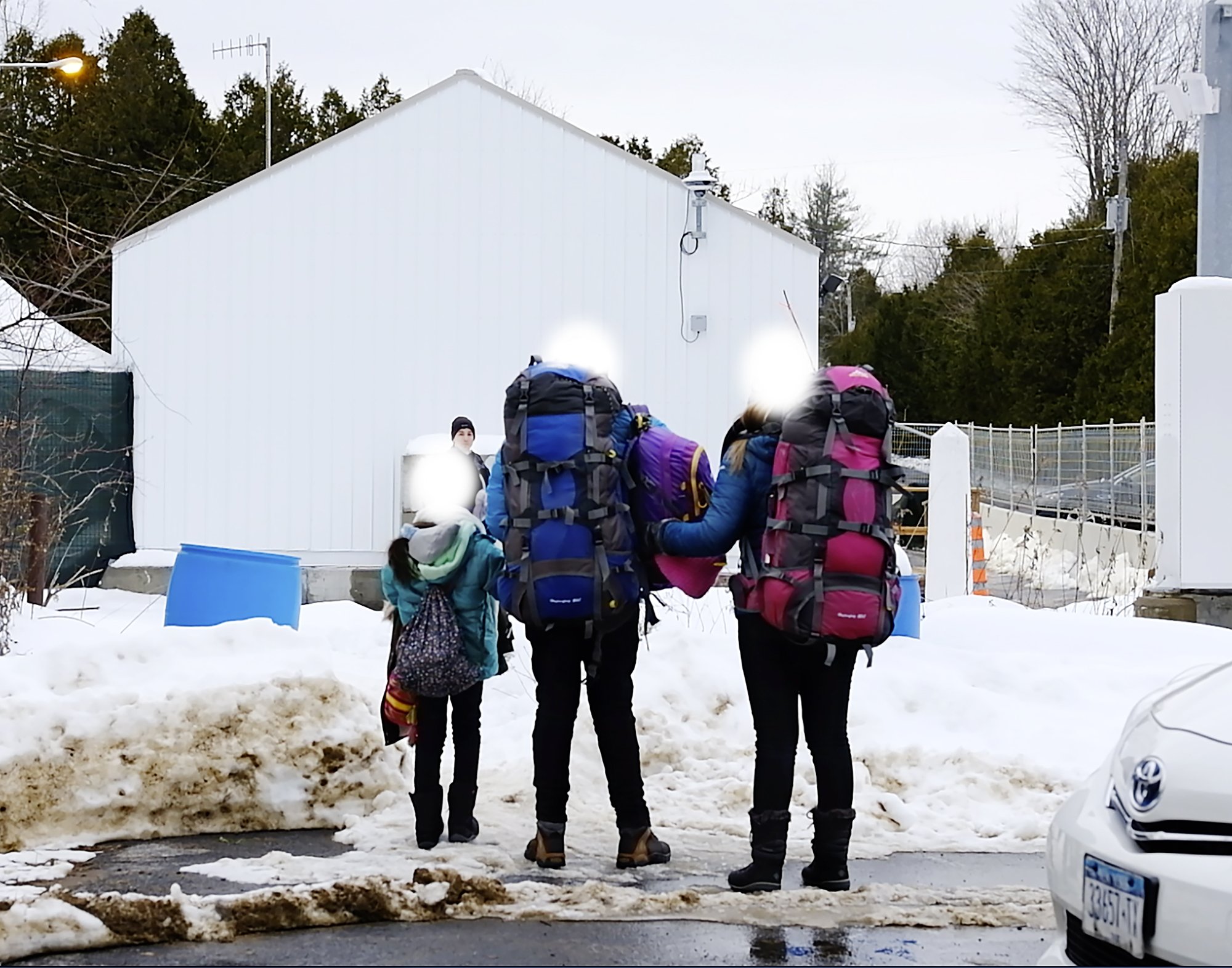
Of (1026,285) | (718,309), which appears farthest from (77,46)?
(718,309)

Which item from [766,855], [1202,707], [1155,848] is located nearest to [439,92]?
[766,855]

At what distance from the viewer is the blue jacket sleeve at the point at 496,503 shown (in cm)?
582

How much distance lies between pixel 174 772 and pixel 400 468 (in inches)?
393

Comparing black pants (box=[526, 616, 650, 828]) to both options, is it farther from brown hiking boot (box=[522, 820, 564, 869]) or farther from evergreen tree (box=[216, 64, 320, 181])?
evergreen tree (box=[216, 64, 320, 181])

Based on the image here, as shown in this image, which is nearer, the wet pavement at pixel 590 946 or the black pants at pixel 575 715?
the wet pavement at pixel 590 946

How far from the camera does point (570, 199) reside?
652 inches

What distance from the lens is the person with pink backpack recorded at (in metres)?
5.21

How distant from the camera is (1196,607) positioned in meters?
10.9

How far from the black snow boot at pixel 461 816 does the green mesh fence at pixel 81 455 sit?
30.9 feet

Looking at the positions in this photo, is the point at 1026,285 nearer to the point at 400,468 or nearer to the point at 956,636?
the point at 400,468

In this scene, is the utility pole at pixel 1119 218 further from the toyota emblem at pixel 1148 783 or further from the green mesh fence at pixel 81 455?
the toyota emblem at pixel 1148 783

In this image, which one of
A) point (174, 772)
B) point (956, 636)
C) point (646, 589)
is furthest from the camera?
point (956, 636)

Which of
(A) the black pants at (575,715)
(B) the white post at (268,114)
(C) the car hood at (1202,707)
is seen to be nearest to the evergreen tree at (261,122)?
(B) the white post at (268,114)

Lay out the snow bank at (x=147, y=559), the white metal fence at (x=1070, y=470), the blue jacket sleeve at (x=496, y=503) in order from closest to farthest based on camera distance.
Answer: the blue jacket sleeve at (x=496, y=503)
the snow bank at (x=147, y=559)
the white metal fence at (x=1070, y=470)
